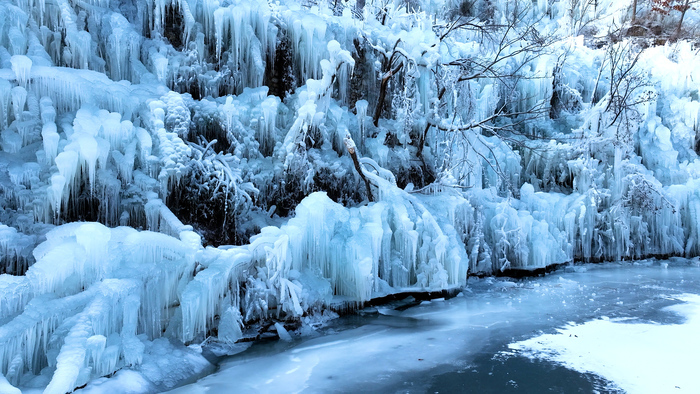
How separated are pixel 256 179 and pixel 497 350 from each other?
4.36 meters

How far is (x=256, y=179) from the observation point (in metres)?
7.69

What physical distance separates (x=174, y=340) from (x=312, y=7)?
23.7 ft

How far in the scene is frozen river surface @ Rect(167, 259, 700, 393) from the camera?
446 cm

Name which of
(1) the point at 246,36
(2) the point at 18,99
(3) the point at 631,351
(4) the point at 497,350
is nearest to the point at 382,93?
(1) the point at 246,36

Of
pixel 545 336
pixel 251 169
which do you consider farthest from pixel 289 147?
pixel 545 336

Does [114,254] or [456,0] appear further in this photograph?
[456,0]

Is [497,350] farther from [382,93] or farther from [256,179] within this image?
[382,93]

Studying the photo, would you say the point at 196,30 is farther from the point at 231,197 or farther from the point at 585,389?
the point at 585,389

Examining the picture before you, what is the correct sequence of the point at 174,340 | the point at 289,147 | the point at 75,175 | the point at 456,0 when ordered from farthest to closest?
the point at 456,0
the point at 289,147
the point at 75,175
the point at 174,340

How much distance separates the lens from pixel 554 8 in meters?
18.9

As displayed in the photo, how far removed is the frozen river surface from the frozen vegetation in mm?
501

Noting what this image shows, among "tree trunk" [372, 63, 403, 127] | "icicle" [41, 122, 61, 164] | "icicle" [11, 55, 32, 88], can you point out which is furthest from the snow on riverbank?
"icicle" [11, 55, 32, 88]

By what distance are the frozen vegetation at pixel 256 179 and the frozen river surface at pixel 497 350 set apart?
0.50m

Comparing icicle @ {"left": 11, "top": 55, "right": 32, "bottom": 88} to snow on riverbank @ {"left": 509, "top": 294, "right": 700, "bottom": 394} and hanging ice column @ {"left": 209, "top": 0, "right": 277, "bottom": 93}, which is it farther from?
snow on riverbank @ {"left": 509, "top": 294, "right": 700, "bottom": 394}
